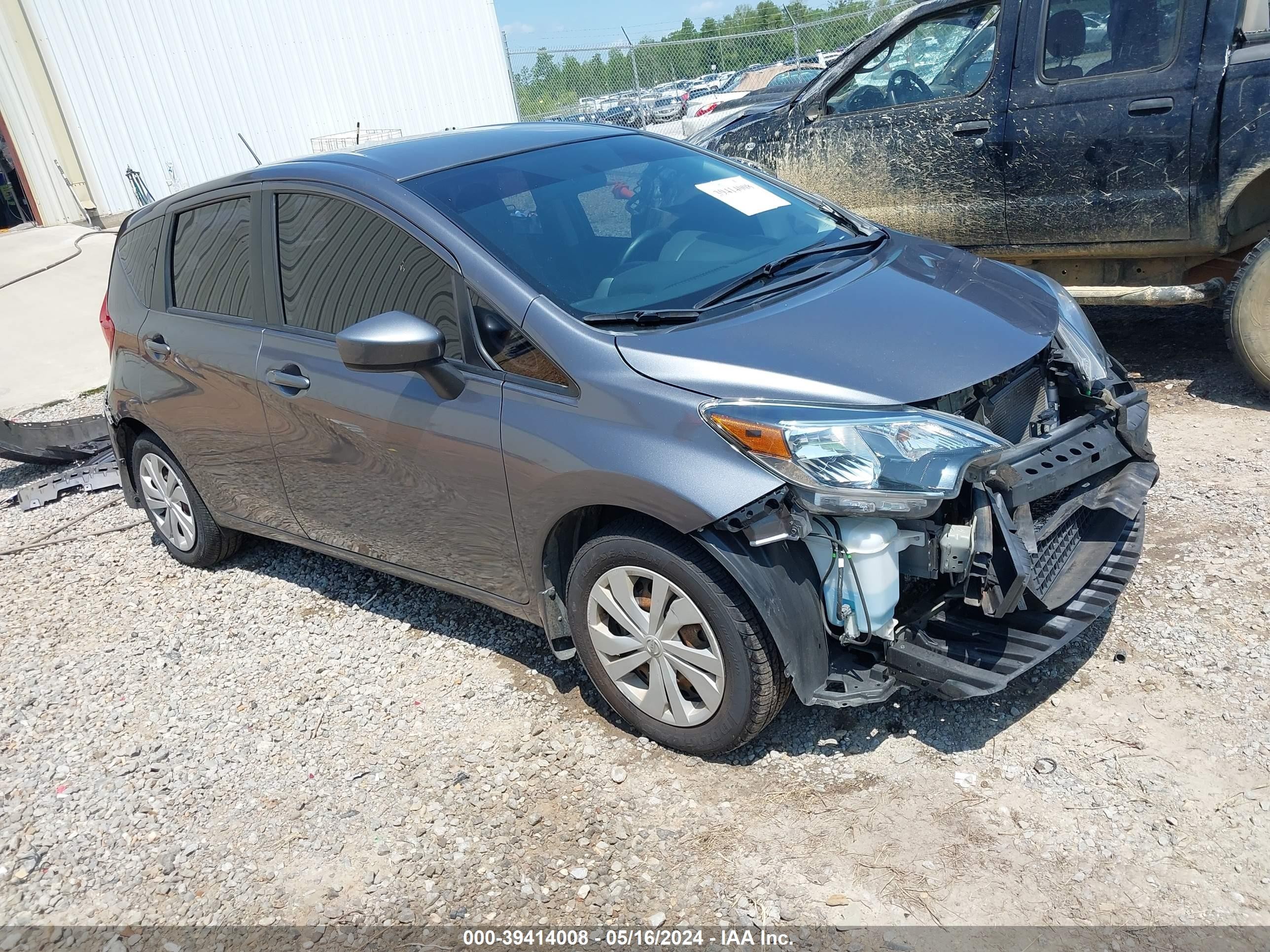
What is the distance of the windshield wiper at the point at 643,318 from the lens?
3051 millimetres

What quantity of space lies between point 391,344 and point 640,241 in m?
0.97

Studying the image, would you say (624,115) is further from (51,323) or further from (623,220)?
(623,220)

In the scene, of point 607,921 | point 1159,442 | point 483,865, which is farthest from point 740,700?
point 1159,442

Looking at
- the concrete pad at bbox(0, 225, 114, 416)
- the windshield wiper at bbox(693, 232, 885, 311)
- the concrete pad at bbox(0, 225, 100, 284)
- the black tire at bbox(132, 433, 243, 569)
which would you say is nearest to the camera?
the windshield wiper at bbox(693, 232, 885, 311)

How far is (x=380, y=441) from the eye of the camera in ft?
11.5

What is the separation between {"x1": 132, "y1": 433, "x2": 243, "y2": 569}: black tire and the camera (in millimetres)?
4754

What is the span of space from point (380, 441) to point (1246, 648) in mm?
2920

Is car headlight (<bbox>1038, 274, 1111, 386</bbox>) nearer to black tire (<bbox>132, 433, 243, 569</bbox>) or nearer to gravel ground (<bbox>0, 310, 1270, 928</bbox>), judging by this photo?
gravel ground (<bbox>0, 310, 1270, 928</bbox>)

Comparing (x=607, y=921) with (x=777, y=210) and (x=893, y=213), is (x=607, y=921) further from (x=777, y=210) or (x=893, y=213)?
(x=893, y=213)

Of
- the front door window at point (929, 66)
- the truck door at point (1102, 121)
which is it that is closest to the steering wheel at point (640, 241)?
the truck door at point (1102, 121)

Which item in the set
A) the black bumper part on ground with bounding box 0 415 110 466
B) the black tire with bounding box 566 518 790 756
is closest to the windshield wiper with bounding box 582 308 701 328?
the black tire with bounding box 566 518 790 756

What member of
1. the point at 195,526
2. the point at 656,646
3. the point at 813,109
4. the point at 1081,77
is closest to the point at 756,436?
the point at 656,646

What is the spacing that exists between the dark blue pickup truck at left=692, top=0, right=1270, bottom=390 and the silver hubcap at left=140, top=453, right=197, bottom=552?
4099mm

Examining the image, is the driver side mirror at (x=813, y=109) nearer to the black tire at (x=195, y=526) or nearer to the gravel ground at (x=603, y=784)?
the gravel ground at (x=603, y=784)
